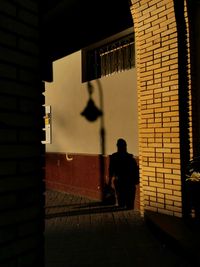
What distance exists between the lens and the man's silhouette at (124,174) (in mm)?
7211

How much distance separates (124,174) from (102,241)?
2493mm

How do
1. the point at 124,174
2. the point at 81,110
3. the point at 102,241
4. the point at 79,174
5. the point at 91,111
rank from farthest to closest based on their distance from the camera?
the point at 81,110 < the point at 79,174 < the point at 91,111 < the point at 124,174 < the point at 102,241

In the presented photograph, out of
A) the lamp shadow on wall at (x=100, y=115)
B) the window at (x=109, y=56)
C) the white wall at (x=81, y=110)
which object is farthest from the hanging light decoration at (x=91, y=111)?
the window at (x=109, y=56)

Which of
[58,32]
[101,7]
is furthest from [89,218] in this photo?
[101,7]

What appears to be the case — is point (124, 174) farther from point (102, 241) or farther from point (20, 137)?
point (20, 137)

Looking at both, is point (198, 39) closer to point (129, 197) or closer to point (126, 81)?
point (126, 81)

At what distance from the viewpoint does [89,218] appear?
21.0ft

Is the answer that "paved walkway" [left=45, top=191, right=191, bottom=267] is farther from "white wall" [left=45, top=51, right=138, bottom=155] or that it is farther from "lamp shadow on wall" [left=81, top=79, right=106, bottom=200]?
"white wall" [left=45, top=51, right=138, bottom=155]

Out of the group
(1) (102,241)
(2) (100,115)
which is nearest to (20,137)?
(1) (102,241)

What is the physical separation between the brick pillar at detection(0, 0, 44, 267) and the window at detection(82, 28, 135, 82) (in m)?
5.55

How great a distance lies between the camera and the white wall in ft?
24.2

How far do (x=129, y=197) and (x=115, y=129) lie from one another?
1629 mm

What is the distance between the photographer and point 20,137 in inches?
86.6

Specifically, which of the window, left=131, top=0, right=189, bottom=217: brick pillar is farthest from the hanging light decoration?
left=131, top=0, right=189, bottom=217: brick pillar
